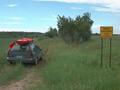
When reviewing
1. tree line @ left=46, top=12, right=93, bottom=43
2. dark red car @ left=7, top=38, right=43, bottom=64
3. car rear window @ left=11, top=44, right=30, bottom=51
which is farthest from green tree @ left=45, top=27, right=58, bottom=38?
car rear window @ left=11, top=44, right=30, bottom=51

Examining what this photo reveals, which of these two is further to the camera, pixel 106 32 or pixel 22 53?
pixel 22 53

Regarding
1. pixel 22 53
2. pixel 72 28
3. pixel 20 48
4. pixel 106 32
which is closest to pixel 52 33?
pixel 72 28

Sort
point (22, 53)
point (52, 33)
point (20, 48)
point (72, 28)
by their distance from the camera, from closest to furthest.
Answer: point (22, 53), point (20, 48), point (72, 28), point (52, 33)

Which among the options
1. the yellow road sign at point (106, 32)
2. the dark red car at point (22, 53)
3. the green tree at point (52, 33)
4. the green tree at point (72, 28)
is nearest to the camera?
the yellow road sign at point (106, 32)

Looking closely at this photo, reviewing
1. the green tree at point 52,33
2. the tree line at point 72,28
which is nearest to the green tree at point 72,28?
the tree line at point 72,28

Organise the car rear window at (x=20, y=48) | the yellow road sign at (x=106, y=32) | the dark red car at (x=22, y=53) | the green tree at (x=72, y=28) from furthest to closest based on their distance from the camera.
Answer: the green tree at (x=72, y=28) < the car rear window at (x=20, y=48) < the dark red car at (x=22, y=53) < the yellow road sign at (x=106, y=32)

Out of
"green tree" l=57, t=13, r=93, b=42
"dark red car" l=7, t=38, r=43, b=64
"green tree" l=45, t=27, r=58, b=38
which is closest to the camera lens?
"dark red car" l=7, t=38, r=43, b=64

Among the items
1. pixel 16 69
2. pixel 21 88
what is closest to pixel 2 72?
pixel 16 69

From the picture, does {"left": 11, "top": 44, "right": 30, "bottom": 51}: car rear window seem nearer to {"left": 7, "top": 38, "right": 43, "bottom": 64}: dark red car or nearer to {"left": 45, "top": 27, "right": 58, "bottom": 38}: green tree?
{"left": 7, "top": 38, "right": 43, "bottom": 64}: dark red car

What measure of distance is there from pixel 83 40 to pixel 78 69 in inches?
1936

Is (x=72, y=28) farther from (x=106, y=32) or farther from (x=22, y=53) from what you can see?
(x=106, y=32)

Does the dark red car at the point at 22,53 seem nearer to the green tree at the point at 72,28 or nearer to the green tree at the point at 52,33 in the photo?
the green tree at the point at 72,28

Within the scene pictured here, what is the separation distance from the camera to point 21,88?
1634 centimetres

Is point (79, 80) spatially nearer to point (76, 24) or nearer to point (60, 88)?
point (60, 88)
